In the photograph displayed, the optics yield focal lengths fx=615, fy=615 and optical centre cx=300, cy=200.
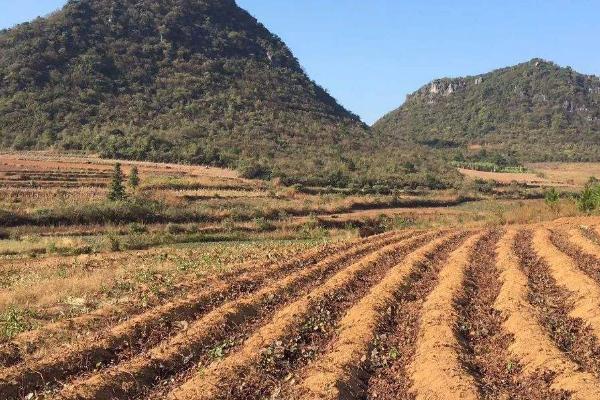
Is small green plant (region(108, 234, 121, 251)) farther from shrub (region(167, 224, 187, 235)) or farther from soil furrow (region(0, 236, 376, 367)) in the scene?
soil furrow (region(0, 236, 376, 367))

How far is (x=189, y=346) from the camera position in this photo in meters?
10.2

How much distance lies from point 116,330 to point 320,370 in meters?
4.26

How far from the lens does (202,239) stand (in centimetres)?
3822

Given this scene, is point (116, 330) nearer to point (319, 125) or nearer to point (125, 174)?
point (125, 174)

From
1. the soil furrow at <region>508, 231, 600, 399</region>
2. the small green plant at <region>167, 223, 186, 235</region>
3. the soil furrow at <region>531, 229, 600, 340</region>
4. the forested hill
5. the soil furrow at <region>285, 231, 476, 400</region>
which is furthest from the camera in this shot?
the forested hill

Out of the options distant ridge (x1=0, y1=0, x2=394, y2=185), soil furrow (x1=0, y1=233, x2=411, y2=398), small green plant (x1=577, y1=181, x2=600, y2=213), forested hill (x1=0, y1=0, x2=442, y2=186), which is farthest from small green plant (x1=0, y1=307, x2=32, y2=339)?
forested hill (x1=0, y1=0, x2=442, y2=186)

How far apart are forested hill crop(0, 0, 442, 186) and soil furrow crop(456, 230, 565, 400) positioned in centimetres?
5324

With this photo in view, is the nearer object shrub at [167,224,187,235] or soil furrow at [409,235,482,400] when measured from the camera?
soil furrow at [409,235,482,400]

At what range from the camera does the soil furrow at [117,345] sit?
8688 mm

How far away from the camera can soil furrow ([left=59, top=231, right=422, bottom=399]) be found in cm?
834

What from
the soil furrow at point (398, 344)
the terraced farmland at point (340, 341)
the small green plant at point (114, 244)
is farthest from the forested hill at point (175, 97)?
the soil furrow at point (398, 344)

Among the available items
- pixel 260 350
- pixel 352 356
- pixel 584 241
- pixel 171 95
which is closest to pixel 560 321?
pixel 352 356

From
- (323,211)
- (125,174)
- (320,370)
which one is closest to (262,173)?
(125,174)

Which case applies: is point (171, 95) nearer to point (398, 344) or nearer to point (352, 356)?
point (398, 344)
